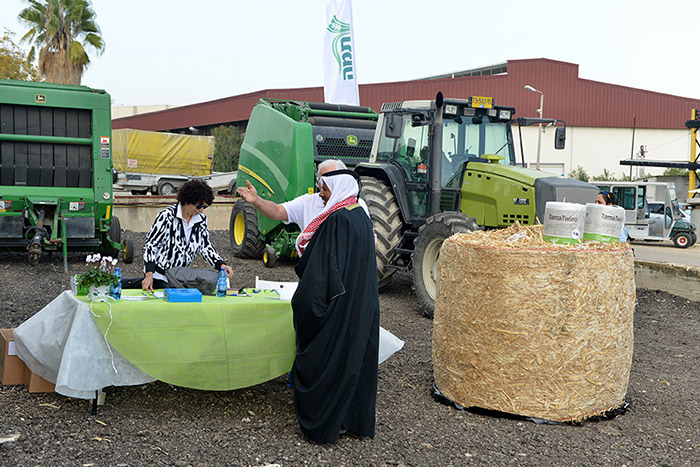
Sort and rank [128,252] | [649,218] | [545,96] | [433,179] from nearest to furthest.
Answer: [433,179] < [128,252] < [649,218] < [545,96]

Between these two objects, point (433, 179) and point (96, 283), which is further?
point (433, 179)

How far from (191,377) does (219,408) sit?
425mm

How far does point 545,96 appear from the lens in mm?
46062

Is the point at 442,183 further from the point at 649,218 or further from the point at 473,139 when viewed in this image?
the point at 649,218

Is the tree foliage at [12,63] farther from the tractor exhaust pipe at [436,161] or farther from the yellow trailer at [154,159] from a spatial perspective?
the tractor exhaust pipe at [436,161]

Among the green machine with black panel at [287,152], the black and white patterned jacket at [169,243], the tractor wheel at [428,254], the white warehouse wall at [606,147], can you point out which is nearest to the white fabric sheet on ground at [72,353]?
the black and white patterned jacket at [169,243]

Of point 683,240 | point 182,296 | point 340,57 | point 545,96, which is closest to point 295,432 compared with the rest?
point 182,296

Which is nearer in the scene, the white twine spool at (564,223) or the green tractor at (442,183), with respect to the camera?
the white twine spool at (564,223)

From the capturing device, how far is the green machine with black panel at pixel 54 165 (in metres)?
10.3

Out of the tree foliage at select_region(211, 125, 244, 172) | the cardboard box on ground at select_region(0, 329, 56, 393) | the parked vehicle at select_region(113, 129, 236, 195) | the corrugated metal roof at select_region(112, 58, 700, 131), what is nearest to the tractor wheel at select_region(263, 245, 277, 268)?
the cardboard box on ground at select_region(0, 329, 56, 393)

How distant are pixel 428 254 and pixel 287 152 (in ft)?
11.9

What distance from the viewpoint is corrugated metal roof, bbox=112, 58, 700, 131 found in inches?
1763

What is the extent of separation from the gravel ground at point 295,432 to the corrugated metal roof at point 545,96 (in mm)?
39939

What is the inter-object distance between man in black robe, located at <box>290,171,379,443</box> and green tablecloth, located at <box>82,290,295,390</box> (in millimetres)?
343
